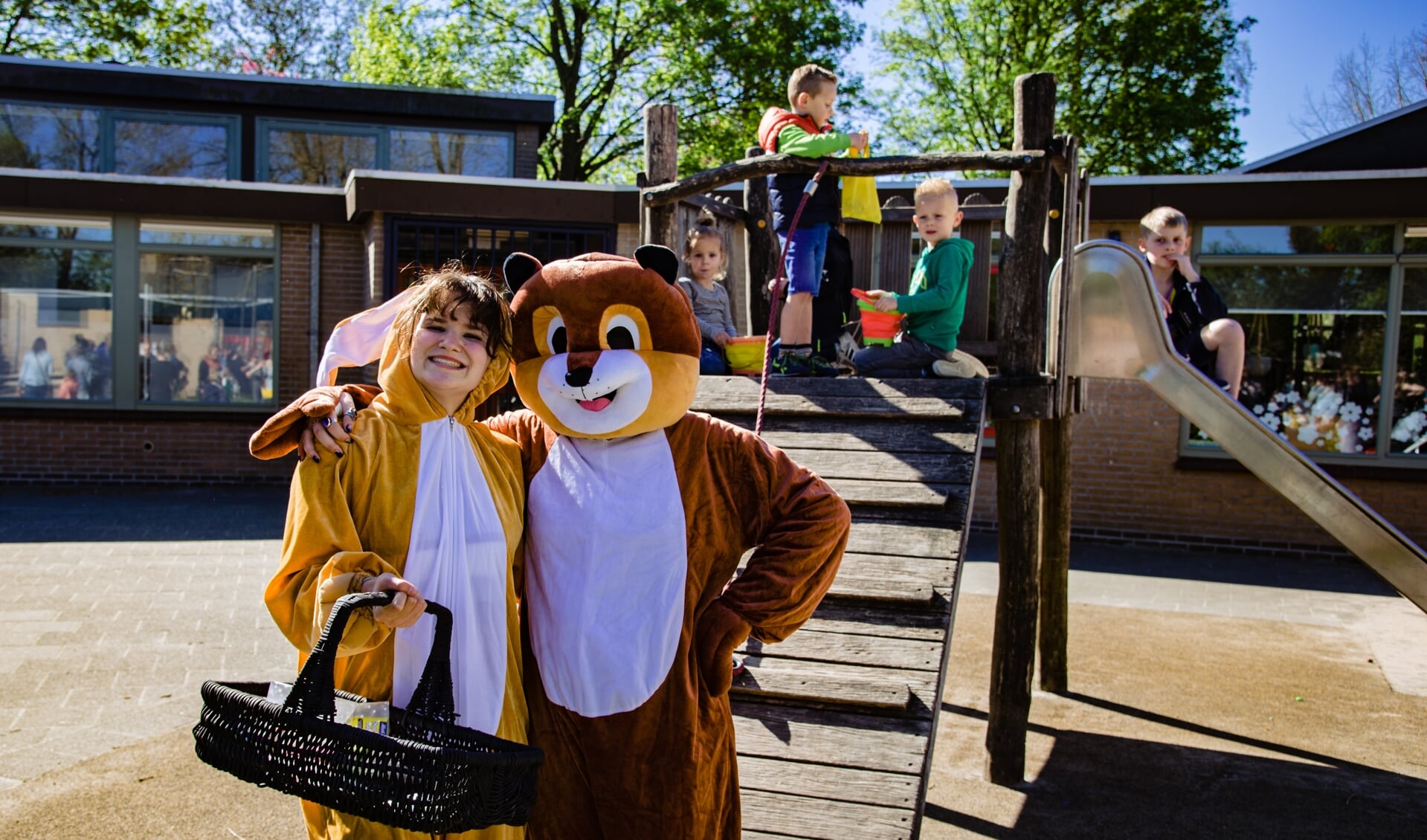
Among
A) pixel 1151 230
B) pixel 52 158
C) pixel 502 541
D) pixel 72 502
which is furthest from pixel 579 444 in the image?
pixel 52 158

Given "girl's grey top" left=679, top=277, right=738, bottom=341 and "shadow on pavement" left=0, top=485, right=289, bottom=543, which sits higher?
"girl's grey top" left=679, top=277, right=738, bottom=341

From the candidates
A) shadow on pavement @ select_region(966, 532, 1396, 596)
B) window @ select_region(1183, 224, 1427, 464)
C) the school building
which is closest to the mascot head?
the school building

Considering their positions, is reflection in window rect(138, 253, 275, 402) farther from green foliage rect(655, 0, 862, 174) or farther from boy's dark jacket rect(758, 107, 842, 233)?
green foliage rect(655, 0, 862, 174)

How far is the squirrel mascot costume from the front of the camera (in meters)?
2.40

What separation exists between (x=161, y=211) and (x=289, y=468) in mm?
3163

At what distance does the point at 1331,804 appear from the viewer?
4.68m

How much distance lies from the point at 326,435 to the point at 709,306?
345 centimetres

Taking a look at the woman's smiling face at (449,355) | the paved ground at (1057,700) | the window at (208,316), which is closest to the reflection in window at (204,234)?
the window at (208,316)

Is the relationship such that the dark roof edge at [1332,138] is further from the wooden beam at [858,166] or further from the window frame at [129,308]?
the window frame at [129,308]

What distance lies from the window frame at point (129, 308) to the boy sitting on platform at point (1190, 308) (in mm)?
9825

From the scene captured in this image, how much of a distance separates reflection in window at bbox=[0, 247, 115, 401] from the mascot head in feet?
38.4

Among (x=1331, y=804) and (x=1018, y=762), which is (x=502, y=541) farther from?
(x=1331, y=804)

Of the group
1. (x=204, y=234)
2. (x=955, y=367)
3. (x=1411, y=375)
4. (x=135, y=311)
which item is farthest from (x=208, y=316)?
(x=1411, y=375)

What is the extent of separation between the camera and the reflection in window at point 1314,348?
10.0 metres
